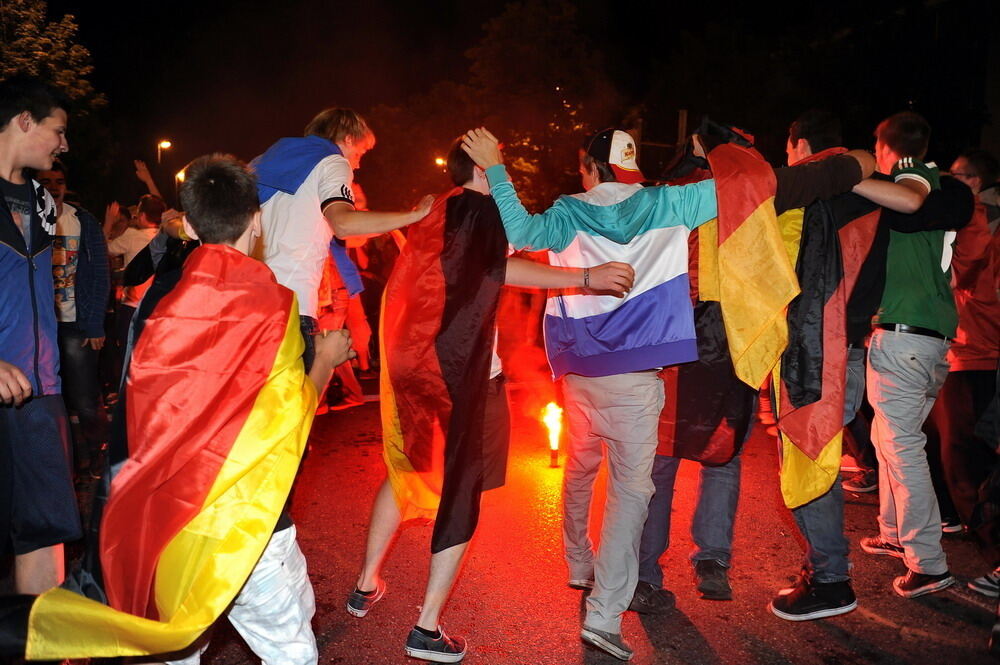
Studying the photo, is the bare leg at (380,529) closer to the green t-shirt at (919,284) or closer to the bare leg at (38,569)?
the bare leg at (38,569)

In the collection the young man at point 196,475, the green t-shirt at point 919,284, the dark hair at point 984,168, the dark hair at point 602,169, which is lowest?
the young man at point 196,475

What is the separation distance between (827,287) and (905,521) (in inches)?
53.1

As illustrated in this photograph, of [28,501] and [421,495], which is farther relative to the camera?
[421,495]

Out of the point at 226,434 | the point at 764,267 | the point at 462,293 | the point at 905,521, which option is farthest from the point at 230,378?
the point at 905,521

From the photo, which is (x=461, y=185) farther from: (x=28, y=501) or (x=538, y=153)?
(x=538, y=153)

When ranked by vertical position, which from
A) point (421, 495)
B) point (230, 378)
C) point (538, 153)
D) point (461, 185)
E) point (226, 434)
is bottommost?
point (421, 495)

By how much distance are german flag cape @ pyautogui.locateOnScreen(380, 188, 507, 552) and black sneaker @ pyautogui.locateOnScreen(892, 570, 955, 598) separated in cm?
228

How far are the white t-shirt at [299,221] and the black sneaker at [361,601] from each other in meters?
1.43

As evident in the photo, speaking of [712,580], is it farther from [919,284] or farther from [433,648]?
[919,284]

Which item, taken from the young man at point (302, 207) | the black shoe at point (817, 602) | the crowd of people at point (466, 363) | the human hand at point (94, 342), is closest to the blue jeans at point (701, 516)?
the crowd of people at point (466, 363)

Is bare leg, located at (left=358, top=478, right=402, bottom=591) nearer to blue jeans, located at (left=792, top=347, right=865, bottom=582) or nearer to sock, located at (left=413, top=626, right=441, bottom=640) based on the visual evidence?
sock, located at (left=413, top=626, right=441, bottom=640)

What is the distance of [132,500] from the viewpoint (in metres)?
2.36

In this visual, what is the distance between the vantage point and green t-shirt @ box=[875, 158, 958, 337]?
13.6ft

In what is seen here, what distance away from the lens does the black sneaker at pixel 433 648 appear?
3.40 meters
